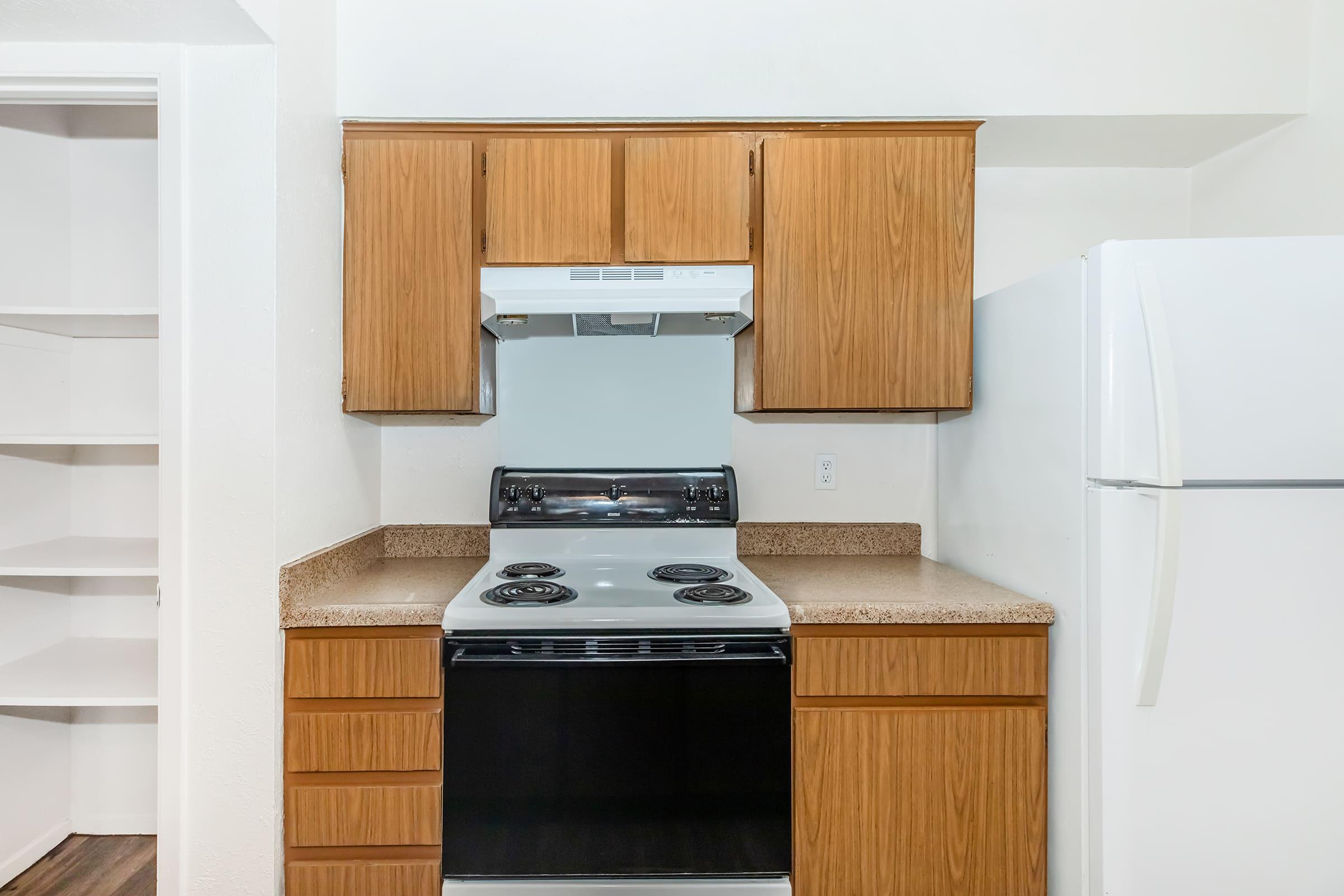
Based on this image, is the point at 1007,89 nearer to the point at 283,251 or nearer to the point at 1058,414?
the point at 1058,414

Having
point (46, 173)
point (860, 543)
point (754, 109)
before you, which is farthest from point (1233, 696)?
point (46, 173)

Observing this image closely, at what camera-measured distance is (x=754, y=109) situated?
2064mm

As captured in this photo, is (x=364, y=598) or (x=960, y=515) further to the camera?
(x=960, y=515)

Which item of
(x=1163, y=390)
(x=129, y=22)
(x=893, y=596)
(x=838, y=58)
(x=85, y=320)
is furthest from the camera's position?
(x=838, y=58)

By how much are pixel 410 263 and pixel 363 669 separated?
3.56 ft

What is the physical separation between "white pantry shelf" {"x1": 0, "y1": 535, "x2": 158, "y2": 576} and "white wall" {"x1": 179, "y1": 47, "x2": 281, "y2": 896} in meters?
0.23

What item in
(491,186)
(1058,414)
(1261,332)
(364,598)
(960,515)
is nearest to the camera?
(1261,332)

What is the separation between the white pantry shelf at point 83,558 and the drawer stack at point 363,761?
480 millimetres

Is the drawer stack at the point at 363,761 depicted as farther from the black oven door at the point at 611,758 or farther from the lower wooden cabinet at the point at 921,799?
the lower wooden cabinet at the point at 921,799

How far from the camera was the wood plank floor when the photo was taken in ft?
6.25

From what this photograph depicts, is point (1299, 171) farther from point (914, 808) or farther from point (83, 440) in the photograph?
point (83, 440)

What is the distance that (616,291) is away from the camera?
1984 millimetres

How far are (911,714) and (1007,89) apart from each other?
5.73 feet

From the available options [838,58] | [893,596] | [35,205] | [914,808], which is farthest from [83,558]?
[838,58]
